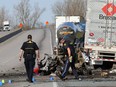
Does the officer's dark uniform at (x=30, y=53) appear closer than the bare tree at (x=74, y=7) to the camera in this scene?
Yes

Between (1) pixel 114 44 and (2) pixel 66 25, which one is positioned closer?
(1) pixel 114 44

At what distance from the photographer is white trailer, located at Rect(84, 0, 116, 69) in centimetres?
1753

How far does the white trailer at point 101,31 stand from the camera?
17531 millimetres

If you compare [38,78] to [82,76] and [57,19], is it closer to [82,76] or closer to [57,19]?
[82,76]

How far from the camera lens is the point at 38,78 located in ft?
51.6

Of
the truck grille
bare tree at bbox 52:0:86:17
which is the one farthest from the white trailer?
bare tree at bbox 52:0:86:17

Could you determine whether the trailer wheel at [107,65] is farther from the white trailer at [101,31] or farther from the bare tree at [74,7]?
the bare tree at [74,7]

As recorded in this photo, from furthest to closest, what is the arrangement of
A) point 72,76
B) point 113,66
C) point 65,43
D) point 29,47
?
point 113,66, point 72,76, point 65,43, point 29,47

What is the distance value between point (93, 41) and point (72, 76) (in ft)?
7.74

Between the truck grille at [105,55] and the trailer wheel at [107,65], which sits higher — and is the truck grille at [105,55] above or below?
above

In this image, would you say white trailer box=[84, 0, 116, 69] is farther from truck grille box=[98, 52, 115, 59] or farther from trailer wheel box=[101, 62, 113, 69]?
trailer wheel box=[101, 62, 113, 69]

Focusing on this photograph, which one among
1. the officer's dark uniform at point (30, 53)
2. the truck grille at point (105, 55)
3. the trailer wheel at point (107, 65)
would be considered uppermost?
the officer's dark uniform at point (30, 53)

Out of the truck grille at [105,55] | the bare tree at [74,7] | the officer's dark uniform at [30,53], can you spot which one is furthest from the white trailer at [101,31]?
the bare tree at [74,7]

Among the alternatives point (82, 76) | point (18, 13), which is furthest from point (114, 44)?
point (18, 13)
